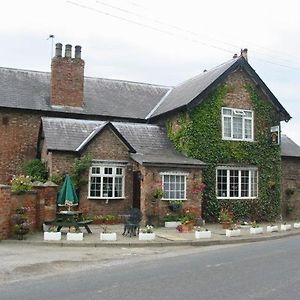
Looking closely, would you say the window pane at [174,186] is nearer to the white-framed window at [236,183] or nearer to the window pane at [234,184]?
the white-framed window at [236,183]

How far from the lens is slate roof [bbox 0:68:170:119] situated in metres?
27.0

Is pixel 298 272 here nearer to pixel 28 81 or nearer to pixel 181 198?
pixel 181 198

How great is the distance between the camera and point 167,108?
27.9 metres

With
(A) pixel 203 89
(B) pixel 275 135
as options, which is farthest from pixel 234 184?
(A) pixel 203 89

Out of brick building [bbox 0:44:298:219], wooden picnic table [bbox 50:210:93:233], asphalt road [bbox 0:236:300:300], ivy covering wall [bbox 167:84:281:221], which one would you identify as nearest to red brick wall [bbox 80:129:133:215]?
brick building [bbox 0:44:298:219]

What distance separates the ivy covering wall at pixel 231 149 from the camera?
83.2 ft

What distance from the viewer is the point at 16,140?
26625 millimetres

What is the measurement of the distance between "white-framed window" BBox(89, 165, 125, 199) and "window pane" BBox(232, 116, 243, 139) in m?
7.05

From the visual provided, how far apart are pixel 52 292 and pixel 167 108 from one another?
20.2 metres

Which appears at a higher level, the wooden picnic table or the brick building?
the brick building

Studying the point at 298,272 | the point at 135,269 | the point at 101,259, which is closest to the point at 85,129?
the point at 101,259

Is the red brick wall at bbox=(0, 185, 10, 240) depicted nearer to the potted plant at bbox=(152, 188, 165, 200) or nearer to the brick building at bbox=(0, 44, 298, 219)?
the brick building at bbox=(0, 44, 298, 219)

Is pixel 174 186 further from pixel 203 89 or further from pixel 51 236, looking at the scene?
pixel 51 236

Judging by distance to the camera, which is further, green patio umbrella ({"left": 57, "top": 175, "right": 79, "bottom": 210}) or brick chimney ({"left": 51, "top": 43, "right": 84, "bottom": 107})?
brick chimney ({"left": 51, "top": 43, "right": 84, "bottom": 107})
